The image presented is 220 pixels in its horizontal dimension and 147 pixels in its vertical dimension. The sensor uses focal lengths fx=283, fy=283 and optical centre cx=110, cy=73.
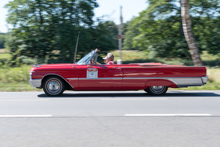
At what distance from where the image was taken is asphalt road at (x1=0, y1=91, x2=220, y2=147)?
416 cm

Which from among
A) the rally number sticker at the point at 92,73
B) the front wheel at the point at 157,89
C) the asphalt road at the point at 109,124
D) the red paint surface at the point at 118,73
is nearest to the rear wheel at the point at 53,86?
the red paint surface at the point at 118,73

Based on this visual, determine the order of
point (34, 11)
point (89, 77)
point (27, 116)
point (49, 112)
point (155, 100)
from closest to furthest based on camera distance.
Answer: point (27, 116) < point (49, 112) < point (155, 100) < point (89, 77) < point (34, 11)

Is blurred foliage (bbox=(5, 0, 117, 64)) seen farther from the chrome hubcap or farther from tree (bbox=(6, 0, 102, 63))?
the chrome hubcap

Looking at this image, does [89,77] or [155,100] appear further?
[89,77]

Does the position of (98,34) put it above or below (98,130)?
above

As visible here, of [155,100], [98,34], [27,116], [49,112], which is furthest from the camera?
[98,34]

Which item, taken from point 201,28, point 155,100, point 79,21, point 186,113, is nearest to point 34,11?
point 79,21

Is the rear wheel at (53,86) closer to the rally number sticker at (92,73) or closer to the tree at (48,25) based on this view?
the rally number sticker at (92,73)

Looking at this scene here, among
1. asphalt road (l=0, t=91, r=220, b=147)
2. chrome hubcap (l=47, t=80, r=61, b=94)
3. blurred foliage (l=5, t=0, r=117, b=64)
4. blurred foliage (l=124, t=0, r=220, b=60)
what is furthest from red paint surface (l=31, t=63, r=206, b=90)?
blurred foliage (l=124, t=0, r=220, b=60)

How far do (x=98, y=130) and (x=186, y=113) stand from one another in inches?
95.4

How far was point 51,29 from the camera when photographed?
83.5ft

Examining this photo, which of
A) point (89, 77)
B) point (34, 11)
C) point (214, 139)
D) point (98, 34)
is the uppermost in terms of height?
point (34, 11)

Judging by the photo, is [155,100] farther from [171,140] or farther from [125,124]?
[171,140]

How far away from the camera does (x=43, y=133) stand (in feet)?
15.1
